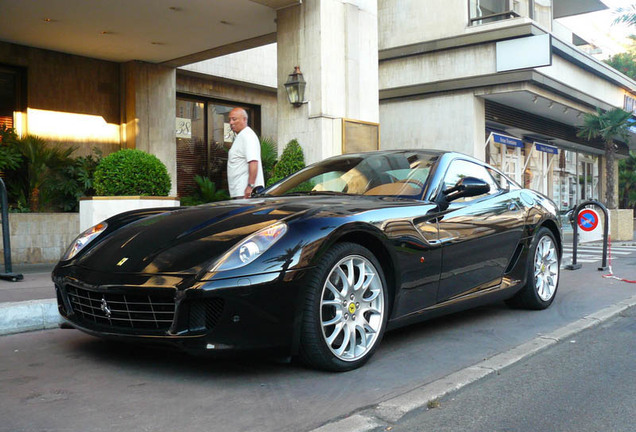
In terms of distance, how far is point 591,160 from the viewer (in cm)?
2905

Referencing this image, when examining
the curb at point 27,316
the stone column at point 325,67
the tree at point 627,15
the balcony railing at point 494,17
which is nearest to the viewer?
the curb at point 27,316

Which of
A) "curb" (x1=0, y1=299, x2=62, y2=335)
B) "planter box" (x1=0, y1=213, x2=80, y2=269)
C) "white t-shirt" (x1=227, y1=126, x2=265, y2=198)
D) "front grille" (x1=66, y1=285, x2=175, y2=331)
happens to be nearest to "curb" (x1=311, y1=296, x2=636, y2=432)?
"front grille" (x1=66, y1=285, x2=175, y2=331)

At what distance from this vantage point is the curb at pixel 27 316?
16.1ft

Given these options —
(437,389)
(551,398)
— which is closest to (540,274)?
(551,398)

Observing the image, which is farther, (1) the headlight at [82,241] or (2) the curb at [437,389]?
(1) the headlight at [82,241]

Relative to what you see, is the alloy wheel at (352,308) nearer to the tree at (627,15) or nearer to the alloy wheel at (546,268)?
the alloy wheel at (546,268)

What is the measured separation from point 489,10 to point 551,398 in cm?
1757

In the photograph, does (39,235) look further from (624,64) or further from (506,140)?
(624,64)

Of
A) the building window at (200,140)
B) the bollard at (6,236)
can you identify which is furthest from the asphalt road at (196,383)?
the building window at (200,140)

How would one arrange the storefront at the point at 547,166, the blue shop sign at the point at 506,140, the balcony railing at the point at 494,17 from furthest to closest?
the storefront at the point at 547,166, the blue shop sign at the point at 506,140, the balcony railing at the point at 494,17

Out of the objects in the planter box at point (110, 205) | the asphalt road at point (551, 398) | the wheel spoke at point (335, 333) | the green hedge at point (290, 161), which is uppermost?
the green hedge at point (290, 161)

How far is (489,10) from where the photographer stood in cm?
1912

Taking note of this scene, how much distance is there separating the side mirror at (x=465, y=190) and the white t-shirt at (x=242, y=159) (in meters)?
3.05

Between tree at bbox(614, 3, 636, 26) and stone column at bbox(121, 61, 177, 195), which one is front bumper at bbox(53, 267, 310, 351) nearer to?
stone column at bbox(121, 61, 177, 195)
